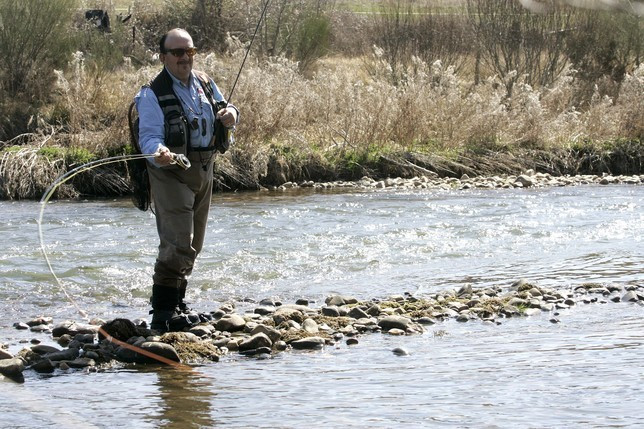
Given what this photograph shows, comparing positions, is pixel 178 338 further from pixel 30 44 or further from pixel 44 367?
pixel 30 44

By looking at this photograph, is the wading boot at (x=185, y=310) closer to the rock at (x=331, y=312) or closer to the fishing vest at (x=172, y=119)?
the rock at (x=331, y=312)

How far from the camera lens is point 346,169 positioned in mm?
17719

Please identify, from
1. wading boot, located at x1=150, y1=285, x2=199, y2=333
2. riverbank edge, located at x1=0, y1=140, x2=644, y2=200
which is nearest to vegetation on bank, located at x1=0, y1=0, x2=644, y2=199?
riverbank edge, located at x1=0, y1=140, x2=644, y2=200

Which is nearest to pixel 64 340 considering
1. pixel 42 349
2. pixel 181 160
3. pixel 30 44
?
pixel 42 349

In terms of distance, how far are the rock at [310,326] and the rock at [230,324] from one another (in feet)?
1.25

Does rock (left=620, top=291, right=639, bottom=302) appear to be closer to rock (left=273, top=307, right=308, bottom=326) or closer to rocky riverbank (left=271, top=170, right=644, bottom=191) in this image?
rock (left=273, top=307, right=308, bottom=326)

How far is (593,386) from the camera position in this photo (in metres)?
5.31

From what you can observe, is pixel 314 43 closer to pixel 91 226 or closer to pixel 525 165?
pixel 525 165

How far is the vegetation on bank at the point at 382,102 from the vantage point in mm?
16828

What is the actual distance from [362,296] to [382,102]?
10424 millimetres

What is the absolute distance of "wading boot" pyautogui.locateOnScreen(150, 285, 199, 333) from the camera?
6668 millimetres

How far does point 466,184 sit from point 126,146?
17.3 feet

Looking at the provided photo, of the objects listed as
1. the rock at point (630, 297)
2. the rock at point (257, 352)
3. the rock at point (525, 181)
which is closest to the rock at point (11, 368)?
the rock at point (257, 352)

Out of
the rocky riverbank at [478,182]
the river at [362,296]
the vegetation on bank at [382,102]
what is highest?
the vegetation on bank at [382,102]
